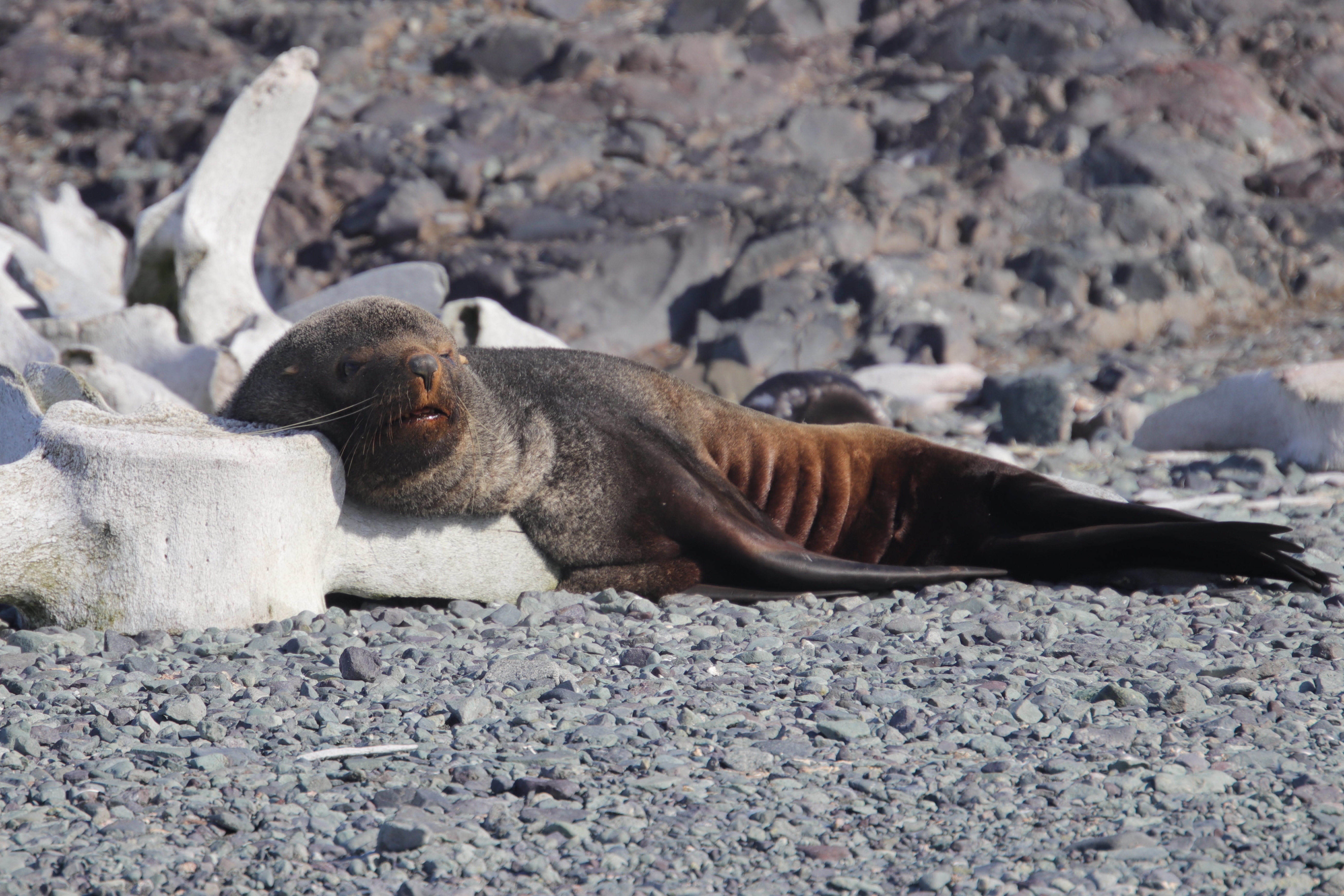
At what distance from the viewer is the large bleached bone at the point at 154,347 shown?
7309 millimetres

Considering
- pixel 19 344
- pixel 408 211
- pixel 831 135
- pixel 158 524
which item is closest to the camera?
pixel 158 524

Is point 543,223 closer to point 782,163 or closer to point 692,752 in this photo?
point 782,163

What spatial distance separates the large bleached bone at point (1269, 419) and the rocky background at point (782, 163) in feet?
7.41

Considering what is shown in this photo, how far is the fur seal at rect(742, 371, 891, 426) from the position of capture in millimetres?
8250

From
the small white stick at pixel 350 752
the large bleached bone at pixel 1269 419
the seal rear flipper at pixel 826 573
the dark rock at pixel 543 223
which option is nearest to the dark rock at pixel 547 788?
the small white stick at pixel 350 752

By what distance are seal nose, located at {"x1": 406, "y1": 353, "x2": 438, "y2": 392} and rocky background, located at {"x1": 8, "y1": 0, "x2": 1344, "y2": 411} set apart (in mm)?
6144

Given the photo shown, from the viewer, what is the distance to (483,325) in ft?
24.6

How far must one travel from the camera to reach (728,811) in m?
2.60

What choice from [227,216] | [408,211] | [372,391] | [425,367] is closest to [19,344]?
[227,216]

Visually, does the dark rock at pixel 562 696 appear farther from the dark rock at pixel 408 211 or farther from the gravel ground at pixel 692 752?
the dark rock at pixel 408 211

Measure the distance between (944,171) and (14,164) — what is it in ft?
34.8

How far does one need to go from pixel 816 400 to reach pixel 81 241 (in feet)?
21.2

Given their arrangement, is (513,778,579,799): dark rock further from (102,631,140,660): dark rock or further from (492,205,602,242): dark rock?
(492,205,602,242): dark rock

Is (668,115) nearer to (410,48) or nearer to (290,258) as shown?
(410,48)
